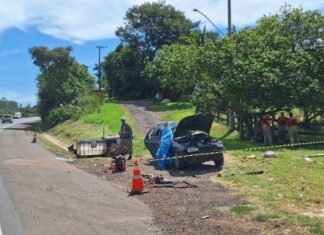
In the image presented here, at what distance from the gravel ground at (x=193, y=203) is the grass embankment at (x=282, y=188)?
14.8 inches

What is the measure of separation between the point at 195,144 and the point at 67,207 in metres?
7.01

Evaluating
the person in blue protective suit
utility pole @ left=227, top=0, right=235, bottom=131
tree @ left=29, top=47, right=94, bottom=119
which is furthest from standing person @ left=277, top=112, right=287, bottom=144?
tree @ left=29, top=47, right=94, bottom=119

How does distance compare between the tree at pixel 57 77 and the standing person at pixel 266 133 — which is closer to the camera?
the standing person at pixel 266 133

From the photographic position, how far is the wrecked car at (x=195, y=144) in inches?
675

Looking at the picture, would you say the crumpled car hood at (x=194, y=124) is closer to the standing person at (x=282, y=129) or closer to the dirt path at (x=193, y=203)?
the dirt path at (x=193, y=203)

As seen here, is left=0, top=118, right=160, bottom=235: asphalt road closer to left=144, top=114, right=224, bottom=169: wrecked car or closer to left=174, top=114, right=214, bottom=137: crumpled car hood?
left=144, top=114, right=224, bottom=169: wrecked car

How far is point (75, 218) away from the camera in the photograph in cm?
997

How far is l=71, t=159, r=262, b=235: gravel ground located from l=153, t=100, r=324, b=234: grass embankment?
0.38 meters

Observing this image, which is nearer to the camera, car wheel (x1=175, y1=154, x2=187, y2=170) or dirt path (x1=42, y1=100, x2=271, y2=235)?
dirt path (x1=42, y1=100, x2=271, y2=235)

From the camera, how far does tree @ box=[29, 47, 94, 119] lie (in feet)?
229

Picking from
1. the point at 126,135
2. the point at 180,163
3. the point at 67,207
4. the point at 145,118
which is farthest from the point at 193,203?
the point at 145,118

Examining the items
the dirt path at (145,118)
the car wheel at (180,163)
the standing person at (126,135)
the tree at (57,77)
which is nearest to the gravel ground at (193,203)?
the car wheel at (180,163)

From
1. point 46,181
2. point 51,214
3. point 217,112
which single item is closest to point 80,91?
point 217,112

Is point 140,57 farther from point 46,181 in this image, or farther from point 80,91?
point 46,181
